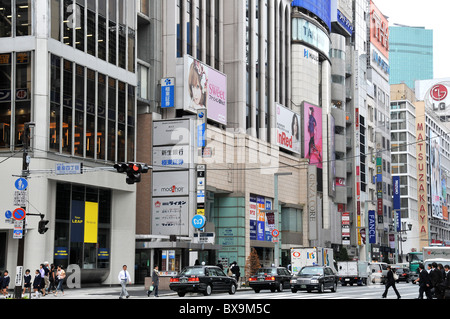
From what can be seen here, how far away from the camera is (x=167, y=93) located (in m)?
54.0

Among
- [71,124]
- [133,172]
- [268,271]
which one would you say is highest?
[71,124]

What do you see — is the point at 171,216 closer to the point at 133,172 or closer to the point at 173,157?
the point at 173,157

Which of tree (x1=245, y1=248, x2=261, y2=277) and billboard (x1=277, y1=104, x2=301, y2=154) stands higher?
billboard (x1=277, y1=104, x2=301, y2=154)

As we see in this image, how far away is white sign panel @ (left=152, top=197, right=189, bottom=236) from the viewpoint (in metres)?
51.8

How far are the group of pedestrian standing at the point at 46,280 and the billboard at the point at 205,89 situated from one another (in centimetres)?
2062

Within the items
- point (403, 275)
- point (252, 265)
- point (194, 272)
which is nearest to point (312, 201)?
point (403, 275)

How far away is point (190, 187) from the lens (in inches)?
2047

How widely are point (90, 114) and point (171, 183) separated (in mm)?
10769

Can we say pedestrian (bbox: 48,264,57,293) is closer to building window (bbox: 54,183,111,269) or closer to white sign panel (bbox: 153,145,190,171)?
building window (bbox: 54,183,111,269)

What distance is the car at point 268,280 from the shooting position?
39.4m

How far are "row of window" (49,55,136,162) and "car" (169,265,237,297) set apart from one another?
11961 millimetres

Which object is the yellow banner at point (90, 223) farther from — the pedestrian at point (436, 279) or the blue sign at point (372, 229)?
the blue sign at point (372, 229)

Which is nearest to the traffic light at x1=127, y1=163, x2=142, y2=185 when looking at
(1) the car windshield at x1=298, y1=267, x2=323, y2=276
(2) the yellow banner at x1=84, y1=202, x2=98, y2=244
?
(1) the car windshield at x1=298, y1=267, x2=323, y2=276

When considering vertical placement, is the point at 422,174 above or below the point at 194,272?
above
